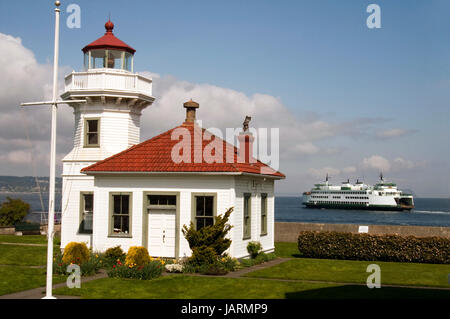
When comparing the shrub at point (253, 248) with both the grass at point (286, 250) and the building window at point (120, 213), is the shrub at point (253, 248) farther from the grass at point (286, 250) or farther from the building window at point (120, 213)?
the building window at point (120, 213)

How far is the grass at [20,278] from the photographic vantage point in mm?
15758

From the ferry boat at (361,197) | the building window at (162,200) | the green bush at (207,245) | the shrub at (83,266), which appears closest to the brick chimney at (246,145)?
the building window at (162,200)

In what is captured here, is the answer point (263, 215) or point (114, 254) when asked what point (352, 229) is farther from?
point (114, 254)

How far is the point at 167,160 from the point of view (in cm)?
2155

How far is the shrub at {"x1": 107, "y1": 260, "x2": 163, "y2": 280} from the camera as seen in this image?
57.6ft

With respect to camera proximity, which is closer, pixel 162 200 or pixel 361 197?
pixel 162 200

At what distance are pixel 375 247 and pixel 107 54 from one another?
1531 centimetres

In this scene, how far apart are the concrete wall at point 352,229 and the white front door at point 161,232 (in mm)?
12285

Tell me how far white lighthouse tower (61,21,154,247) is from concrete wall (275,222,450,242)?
43.8 feet

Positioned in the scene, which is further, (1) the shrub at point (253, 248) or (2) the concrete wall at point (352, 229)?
(2) the concrete wall at point (352, 229)

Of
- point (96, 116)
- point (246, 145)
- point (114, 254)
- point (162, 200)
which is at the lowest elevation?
point (114, 254)

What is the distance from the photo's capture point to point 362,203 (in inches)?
6432

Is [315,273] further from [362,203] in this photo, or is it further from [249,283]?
[362,203]

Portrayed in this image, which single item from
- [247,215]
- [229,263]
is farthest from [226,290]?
[247,215]
